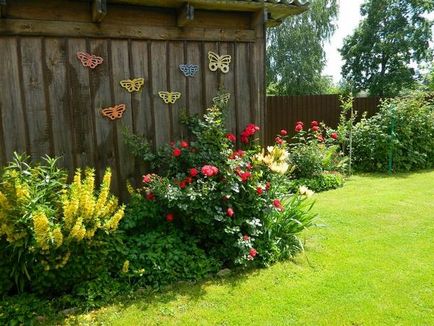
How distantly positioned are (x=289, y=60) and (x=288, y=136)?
1216 centimetres

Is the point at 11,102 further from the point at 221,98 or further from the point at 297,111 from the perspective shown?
the point at 297,111

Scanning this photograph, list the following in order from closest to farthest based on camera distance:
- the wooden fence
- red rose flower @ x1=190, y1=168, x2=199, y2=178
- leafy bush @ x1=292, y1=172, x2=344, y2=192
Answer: red rose flower @ x1=190, y1=168, x2=199, y2=178 → leafy bush @ x1=292, y1=172, x2=344, y2=192 → the wooden fence

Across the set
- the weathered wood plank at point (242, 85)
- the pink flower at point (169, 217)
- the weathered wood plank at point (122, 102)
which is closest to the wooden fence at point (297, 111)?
the weathered wood plank at point (242, 85)

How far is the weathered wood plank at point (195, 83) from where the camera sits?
4.17 meters

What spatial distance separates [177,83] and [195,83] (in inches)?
8.4

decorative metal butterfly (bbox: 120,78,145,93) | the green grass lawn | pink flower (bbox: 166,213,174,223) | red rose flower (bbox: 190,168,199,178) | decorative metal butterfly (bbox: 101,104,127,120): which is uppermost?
decorative metal butterfly (bbox: 120,78,145,93)

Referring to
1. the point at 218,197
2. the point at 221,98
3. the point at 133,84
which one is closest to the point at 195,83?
the point at 221,98

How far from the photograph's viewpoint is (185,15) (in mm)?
3830

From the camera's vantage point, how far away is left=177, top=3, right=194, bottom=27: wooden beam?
3785mm

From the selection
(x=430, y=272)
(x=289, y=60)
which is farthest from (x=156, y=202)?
(x=289, y=60)

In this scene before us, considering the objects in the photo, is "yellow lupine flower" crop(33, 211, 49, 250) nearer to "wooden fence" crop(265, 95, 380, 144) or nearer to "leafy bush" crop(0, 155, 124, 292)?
"leafy bush" crop(0, 155, 124, 292)

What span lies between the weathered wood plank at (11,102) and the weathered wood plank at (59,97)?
248 mm

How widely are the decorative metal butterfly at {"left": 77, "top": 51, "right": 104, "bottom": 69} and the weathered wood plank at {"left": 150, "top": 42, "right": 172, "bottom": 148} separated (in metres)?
0.55

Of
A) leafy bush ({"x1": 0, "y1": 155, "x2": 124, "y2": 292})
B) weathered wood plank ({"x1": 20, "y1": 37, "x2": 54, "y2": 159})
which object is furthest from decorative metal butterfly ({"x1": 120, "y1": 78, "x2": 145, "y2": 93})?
leafy bush ({"x1": 0, "y1": 155, "x2": 124, "y2": 292})
